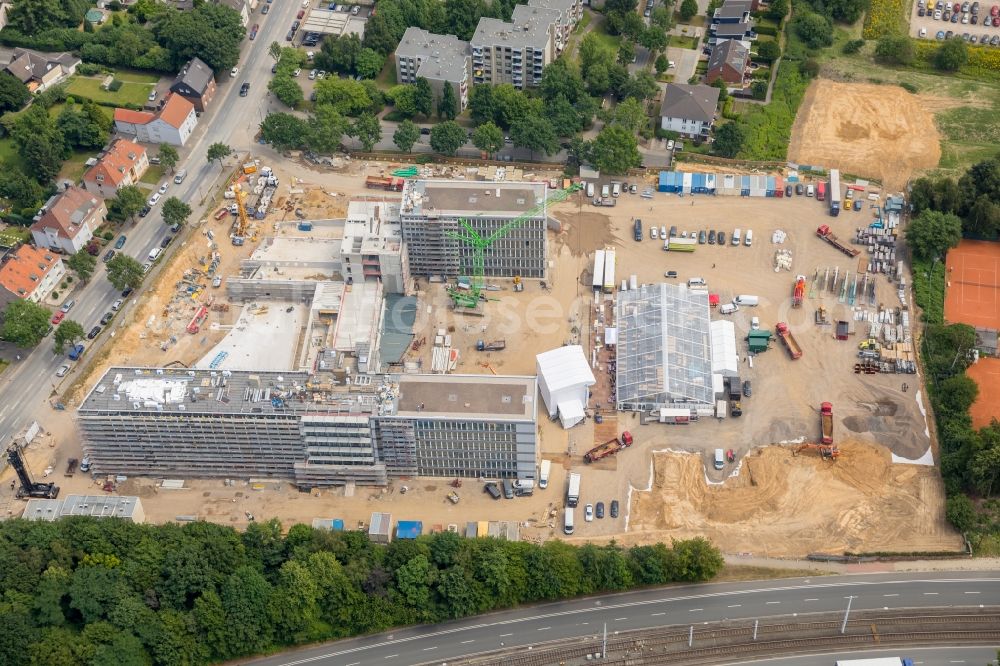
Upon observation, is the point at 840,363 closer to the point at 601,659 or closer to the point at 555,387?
the point at 555,387

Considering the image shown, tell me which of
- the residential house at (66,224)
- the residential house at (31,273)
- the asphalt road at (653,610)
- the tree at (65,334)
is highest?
the residential house at (66,224)

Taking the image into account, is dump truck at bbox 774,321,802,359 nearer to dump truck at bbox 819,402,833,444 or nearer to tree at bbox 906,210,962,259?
dump truck at bbox 819,402,833,444

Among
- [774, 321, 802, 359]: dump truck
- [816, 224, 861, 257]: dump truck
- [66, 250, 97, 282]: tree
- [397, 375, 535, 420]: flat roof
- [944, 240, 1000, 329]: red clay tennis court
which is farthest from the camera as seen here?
[816, 224, 861, 257]: dump truck

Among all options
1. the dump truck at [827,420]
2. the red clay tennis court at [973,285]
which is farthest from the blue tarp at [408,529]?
the red clay tennis court at [973,285]

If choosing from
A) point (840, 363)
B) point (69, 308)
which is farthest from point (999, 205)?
point (69, 308)

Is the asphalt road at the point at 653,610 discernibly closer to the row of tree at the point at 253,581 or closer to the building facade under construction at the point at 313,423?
the row of tree at the point at 253,581

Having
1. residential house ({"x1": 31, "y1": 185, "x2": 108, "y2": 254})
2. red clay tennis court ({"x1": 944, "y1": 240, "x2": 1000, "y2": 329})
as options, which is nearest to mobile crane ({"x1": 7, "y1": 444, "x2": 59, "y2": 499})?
residential house ({"x1": 31, "y1": 185, "x2": 108, "y2": 254})

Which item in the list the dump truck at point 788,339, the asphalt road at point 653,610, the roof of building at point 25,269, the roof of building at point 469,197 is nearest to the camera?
the asphalt road at point 653,610
